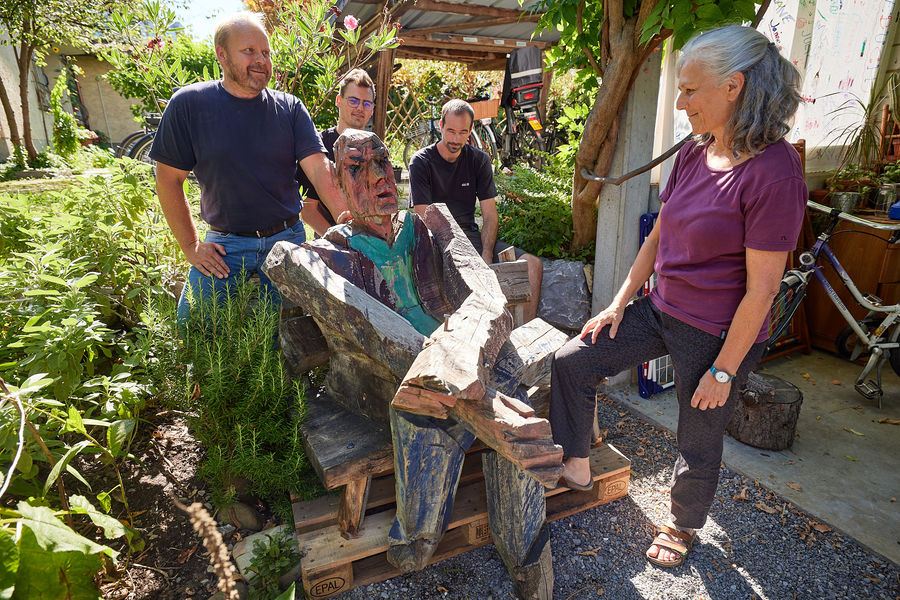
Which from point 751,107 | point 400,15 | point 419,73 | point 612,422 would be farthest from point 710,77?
point 419,73

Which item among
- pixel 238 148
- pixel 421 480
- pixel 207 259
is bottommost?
pixel 421 480

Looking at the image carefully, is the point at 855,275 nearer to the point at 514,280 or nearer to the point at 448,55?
the point at 514,280

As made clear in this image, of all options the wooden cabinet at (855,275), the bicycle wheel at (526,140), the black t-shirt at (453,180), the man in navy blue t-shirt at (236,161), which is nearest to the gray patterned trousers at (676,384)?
the man in navy blue t-shirt at (236,161)

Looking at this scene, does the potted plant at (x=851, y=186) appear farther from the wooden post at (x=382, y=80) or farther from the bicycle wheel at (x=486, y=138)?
the bicycle wheel at (x=486, y=138)

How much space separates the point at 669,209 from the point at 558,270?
6.96ft

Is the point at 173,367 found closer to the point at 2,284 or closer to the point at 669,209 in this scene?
the point at 2,284

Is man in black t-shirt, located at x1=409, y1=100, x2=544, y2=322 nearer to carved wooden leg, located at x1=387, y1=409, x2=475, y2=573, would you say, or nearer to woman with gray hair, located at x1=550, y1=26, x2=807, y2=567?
woman with gray hair, located at x1=550, y1=26, x2=807, y2=567

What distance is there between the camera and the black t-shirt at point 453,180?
3732 millimetres

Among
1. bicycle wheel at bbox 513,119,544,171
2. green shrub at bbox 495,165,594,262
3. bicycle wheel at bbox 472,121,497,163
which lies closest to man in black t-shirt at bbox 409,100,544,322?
green shrub at bbox 495,165,594,262

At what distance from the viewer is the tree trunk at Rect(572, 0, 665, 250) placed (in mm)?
3156

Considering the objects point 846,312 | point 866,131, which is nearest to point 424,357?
point 846,312

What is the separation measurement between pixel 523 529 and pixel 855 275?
376 cm

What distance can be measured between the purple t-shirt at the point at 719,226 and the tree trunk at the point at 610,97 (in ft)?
A: 5.06

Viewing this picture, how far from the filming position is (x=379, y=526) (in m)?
2.04
